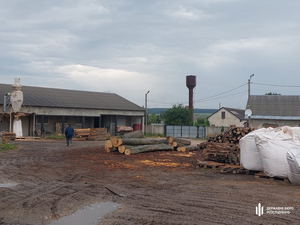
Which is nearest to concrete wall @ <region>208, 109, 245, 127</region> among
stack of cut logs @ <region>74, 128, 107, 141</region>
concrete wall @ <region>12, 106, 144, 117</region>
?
concrete wall @ <region>12, 106, 144, 117</region>

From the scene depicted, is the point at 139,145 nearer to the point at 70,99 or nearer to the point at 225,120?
the point at 70,99

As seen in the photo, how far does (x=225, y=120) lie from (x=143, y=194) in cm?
5421

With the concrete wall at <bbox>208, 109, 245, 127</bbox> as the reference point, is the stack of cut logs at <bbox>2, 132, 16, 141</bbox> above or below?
below

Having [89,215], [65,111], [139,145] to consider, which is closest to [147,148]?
[139,145]

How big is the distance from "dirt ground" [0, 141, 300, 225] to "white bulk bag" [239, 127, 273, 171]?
19.3 inches

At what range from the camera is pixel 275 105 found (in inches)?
1396

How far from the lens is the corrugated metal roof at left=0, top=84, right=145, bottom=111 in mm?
34344

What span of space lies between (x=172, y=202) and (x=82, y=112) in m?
29.9

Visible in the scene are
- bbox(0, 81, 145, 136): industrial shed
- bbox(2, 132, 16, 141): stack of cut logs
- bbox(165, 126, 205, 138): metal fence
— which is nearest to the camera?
bbox(2, 132, 16, 141): stack of cut logs

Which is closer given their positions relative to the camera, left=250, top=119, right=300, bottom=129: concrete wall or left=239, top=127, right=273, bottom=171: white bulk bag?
left=239, top=127, right=273, bottom=171: white bulk bag

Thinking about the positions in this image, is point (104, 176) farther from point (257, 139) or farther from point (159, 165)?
point (257, 139)

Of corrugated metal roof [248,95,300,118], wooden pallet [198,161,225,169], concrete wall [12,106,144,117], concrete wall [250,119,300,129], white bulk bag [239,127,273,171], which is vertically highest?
corrugated metal roof [248,95,300,118]

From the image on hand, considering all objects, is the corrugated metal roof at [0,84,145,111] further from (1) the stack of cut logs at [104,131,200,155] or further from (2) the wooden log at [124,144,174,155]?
(2) the wooden log at [124,144,174,155]

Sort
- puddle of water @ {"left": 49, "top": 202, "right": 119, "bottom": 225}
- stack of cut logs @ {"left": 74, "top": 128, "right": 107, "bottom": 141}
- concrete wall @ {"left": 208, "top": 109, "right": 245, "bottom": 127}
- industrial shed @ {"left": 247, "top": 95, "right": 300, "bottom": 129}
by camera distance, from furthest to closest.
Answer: concrete wall @ {"left": 208, "top": 109, "right": 245, "bottom": 127} → industrial shed @ {"left": 247, "top": 95, "right": 300, "bottom": 129} → stack of cut logs @ {"left": 74, "top": 128, "right": 107, "bottom": 141} → puddle of water @ {"left": 49, "top": 202, "right": 119, "bottom": 225}
